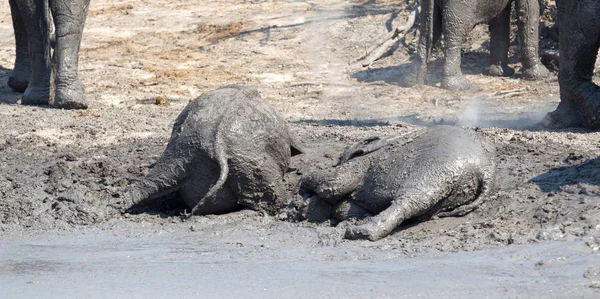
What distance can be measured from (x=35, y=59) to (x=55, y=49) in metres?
0.47

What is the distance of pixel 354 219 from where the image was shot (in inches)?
284

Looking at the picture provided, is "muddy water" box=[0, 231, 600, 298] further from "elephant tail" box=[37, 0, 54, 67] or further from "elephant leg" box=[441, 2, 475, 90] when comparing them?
"elephant leg" box=[441, 2, 475, 90]

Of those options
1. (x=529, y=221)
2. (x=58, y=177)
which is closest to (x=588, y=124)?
(x=529, y=221)

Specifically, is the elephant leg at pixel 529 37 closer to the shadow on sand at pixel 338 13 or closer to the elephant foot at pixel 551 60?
the elephant foot at pixel 551 60

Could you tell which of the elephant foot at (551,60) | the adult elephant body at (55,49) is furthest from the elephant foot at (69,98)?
the elephant foot at (551,60)

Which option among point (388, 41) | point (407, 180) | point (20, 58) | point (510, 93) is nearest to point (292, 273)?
point (407, 180)

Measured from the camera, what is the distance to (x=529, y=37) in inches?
496

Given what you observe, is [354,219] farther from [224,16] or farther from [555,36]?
[224,16]

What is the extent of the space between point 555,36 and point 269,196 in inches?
267

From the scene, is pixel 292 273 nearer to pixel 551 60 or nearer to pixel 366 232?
pixel 366 232

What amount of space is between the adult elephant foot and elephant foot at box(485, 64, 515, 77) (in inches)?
206

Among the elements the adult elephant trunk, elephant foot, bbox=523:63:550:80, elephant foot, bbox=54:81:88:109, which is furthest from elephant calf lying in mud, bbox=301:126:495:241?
elephant foot, bbox=523:63:550:80

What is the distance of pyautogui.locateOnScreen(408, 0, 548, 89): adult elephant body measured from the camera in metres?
11.9

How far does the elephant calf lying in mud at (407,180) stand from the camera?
6863 mm
